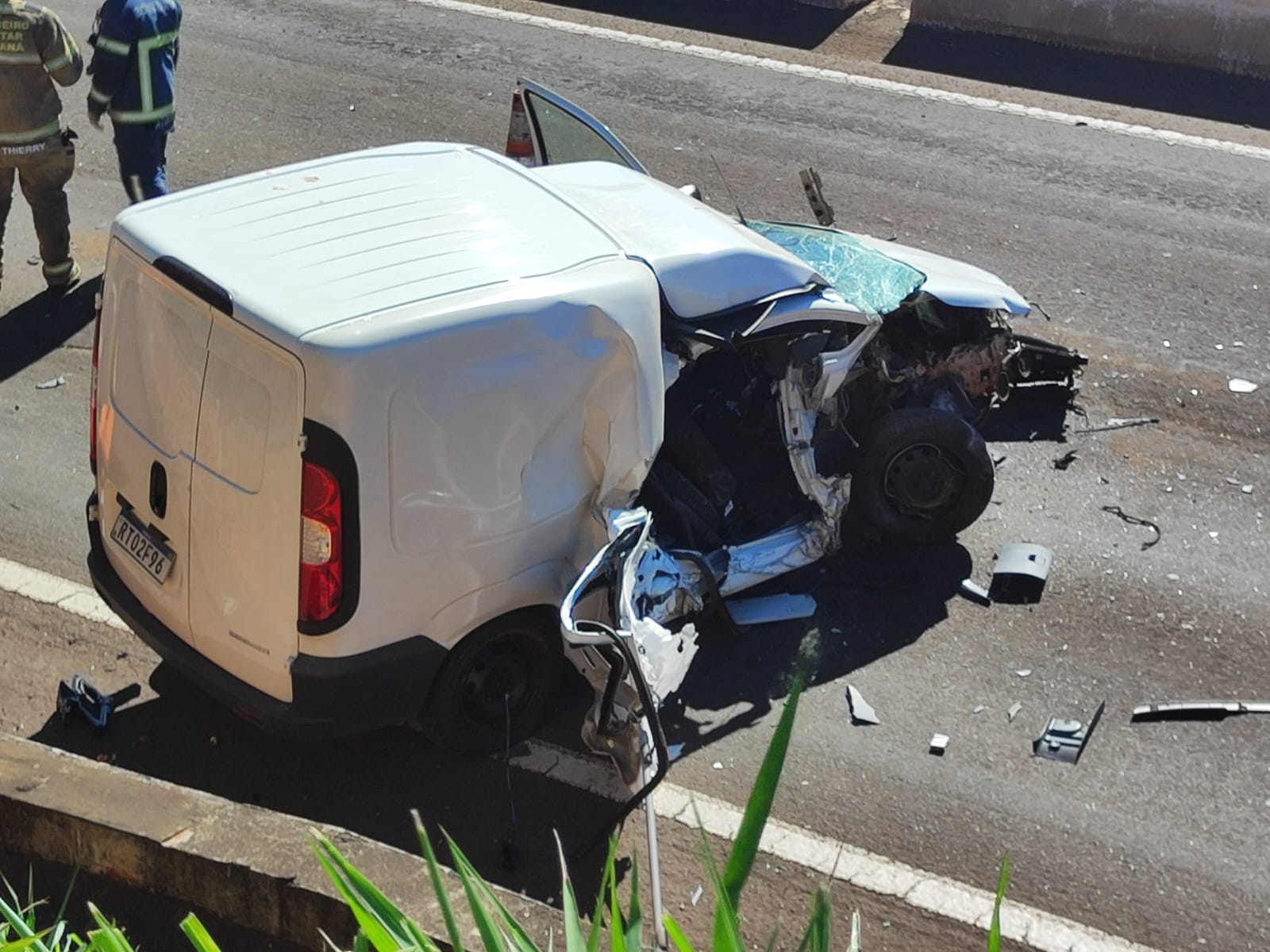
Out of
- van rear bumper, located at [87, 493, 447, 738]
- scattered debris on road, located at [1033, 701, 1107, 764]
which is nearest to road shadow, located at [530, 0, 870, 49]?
scattered debris on road, located at [1033, 701, 1107, 764]

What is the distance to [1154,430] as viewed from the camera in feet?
25.1

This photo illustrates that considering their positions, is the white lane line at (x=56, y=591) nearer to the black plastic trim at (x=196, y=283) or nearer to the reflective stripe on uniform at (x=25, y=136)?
the black plastic trim at (x=196, y=283)

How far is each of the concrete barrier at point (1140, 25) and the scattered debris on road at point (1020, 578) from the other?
857cm

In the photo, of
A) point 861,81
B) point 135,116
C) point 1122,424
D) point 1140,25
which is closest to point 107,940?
point 1122,424

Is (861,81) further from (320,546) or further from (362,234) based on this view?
(320,546)

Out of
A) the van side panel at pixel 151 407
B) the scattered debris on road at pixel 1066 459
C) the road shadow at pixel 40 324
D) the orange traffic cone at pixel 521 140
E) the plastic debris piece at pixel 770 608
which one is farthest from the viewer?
the road shadow at pixel 40 324

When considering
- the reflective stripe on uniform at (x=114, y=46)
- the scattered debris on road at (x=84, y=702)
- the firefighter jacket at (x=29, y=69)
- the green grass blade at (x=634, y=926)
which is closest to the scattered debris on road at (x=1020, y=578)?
the scattered debris on road at (x=84, y=702)

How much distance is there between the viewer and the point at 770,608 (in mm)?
6160

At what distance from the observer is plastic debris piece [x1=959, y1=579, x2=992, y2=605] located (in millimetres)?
6336

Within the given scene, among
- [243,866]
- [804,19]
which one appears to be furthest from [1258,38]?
[243,866]

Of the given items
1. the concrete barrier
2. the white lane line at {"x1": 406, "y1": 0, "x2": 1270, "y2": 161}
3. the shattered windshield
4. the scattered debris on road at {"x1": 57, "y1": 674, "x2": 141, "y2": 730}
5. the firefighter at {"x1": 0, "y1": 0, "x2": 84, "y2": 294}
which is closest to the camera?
the scattered debris on road at {"x1": 57, "y1": 674, "x2": 141, "y2": 730}

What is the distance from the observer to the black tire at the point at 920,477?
20.3 feet

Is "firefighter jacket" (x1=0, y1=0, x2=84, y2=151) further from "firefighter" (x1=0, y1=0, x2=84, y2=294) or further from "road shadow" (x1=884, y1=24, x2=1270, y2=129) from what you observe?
"road shadow" (x1=884, y1=24, x2=1270, y2=129)

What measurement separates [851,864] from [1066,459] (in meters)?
3.08
